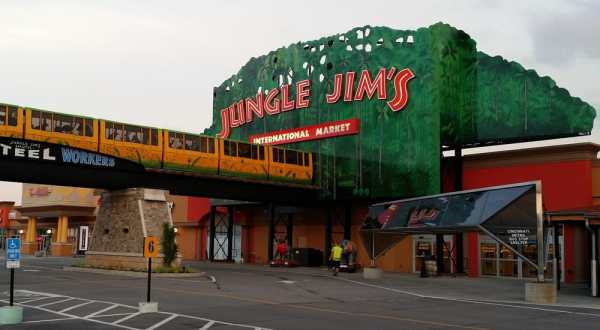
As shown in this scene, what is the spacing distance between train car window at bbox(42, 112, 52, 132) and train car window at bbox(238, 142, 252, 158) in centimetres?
1250

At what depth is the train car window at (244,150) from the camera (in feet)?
136

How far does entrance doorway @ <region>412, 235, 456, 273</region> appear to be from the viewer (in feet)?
131

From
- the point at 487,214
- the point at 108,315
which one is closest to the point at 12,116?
the point at 108,315

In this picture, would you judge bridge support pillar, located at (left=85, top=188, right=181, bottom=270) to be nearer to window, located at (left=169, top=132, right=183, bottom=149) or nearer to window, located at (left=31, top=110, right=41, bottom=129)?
window, located at (left=169, top=132, right=183, bottom=149)

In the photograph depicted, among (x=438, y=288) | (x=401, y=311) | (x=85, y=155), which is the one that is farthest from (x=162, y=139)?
(x=401, y=311)

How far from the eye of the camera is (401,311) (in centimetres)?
1845

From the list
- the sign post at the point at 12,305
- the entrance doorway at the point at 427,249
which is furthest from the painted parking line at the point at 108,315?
the entrance doorway at the point at 427,249

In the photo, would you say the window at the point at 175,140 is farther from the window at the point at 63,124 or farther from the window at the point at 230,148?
the window at the point at 63,124

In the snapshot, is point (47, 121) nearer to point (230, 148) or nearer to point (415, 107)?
point (230, 148)

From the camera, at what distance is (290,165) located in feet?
147

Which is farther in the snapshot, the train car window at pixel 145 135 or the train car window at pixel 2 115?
the train car window at pixel 145 135

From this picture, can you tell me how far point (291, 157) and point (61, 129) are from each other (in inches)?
664

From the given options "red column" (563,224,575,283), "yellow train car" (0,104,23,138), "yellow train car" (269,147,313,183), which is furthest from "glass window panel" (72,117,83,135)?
"red column" (563,224,575,283)

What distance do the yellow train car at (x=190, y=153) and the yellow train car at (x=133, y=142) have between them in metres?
0.60
